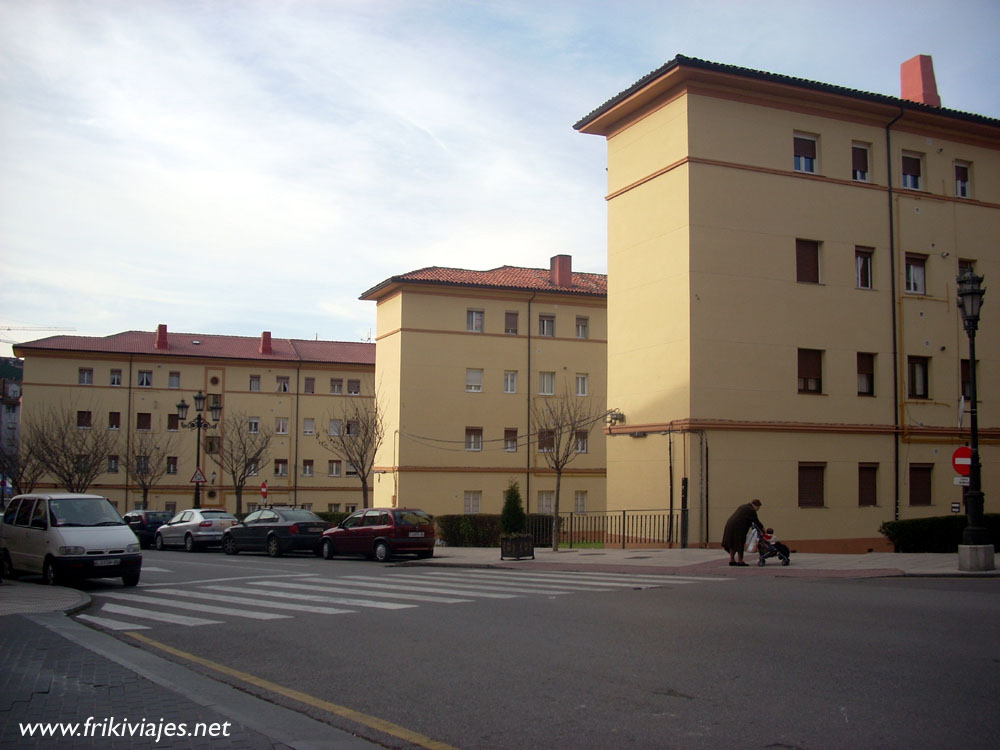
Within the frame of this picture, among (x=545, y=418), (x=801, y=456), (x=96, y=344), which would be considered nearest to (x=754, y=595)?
(x=801, y=456)

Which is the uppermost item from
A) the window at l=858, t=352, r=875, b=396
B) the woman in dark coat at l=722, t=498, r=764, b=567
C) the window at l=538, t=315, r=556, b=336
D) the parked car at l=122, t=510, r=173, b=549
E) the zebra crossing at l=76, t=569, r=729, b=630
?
the window at l=538, t=315, r=556, b=336

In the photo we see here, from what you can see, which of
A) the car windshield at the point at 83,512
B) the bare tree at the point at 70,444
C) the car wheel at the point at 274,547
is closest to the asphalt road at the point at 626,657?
the car windshield at the point at 83,512

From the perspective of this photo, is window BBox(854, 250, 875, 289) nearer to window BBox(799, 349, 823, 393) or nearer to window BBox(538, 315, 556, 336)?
window BBox(799, 349, 823, 393)

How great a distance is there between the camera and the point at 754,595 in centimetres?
1358

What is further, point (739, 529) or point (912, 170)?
point (912, 170)

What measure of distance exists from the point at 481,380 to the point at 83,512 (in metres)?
34.3

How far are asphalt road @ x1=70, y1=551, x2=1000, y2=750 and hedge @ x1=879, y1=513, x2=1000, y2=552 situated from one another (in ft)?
23.8

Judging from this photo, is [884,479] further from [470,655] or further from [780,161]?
[470,655]

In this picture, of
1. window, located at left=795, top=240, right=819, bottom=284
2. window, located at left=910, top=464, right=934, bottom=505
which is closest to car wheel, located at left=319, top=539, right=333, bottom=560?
window, located at left=795, top=240, right=819, bottom=284

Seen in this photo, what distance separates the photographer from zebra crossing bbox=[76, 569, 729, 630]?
12984mm

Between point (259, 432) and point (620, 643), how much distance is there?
61.8 meters

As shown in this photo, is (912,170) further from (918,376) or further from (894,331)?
(918,376)

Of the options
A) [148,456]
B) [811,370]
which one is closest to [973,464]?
[811,370]

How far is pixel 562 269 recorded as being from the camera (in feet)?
177
